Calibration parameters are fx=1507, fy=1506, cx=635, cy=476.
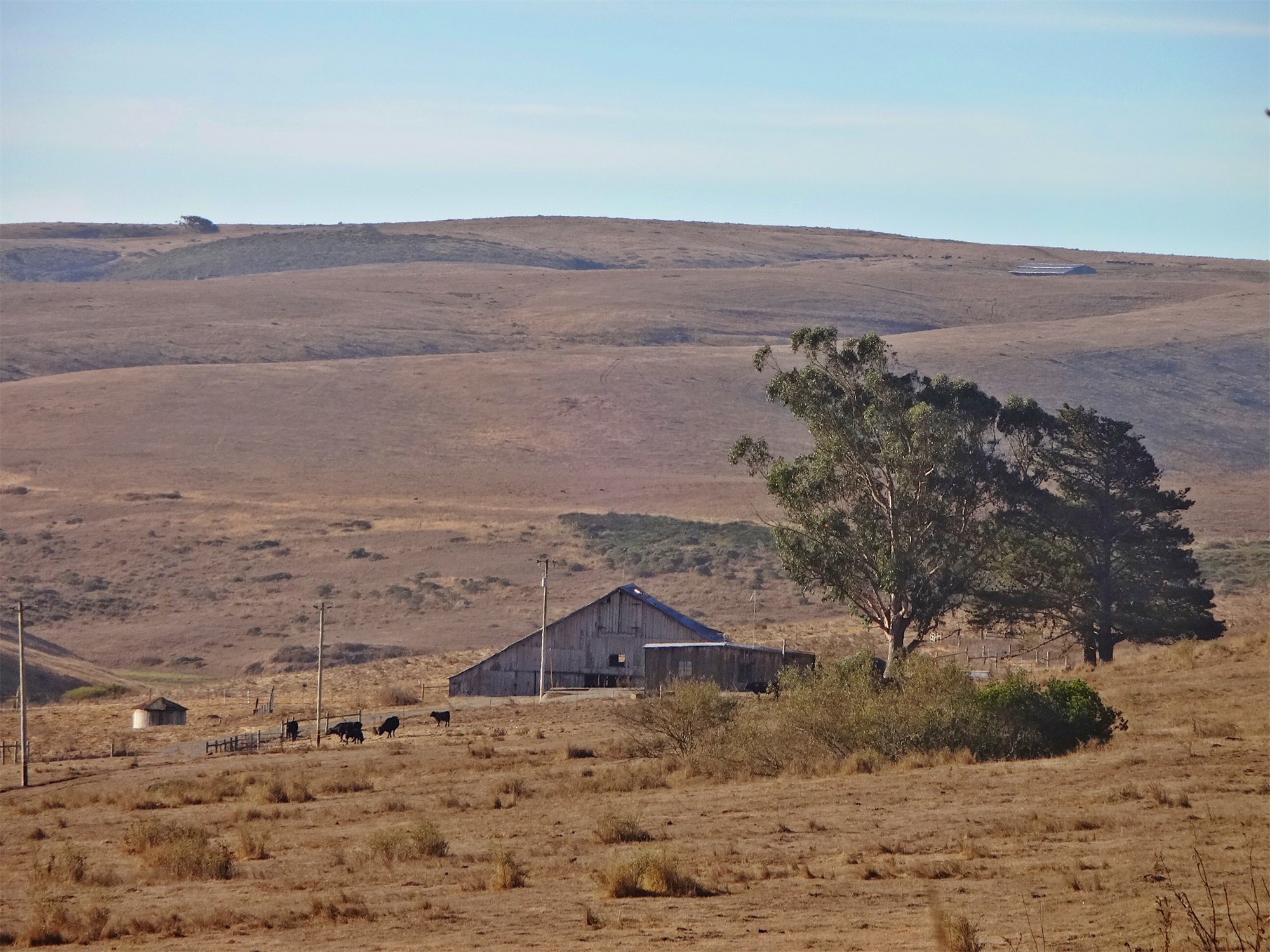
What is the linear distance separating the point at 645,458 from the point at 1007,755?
253 feet

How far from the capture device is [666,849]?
17688mm

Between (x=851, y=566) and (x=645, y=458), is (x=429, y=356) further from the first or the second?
(x=851, y=566)

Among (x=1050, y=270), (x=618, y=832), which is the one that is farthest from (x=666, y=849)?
(x=1050, y=270)

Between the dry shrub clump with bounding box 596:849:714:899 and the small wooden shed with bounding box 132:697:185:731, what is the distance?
35.5 m

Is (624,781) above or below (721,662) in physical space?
above

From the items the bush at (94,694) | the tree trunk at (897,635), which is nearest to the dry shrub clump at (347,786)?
the tree trunk at (897,635)

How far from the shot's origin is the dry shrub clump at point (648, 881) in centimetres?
1628

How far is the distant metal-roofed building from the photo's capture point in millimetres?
187750

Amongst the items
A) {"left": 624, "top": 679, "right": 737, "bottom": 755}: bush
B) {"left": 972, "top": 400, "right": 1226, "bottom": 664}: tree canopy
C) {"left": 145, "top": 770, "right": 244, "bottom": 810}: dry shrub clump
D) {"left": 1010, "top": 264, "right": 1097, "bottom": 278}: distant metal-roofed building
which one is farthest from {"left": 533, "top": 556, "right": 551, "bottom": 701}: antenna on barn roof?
{"left": 1010, "top": 264, "right": 1097, "bottom": 278}: distant metal-roofed building

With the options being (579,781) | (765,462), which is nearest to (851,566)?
(765,462)

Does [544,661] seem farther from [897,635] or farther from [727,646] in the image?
[897,635]

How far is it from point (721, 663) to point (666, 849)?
33909mm

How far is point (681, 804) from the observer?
24.2 metres

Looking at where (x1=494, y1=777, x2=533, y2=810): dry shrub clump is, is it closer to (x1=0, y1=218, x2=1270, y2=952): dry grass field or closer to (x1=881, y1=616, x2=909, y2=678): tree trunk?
(x1=0, y1=218, x2=1270, y2=952): dry grass field
